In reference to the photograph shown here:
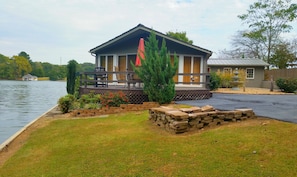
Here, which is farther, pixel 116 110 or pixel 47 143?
pixel 116 110

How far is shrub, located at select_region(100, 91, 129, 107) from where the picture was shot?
9.05 m

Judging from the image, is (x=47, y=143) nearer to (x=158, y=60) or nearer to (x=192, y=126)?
(x=192, y=126)

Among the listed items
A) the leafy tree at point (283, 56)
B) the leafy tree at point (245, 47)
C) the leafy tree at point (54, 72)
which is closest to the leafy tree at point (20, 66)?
the leafy tree at point (54, 72)

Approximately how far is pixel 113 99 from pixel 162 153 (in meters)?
5.53

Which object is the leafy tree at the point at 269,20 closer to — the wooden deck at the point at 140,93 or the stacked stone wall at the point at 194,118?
the wooden deck at the point at 140,93

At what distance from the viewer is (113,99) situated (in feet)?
30.2

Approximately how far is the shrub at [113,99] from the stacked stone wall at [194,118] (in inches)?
143

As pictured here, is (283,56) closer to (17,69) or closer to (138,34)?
(138,34)

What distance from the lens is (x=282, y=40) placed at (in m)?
30.2

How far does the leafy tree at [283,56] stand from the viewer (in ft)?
91.8

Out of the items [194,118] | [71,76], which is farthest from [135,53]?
[194,118]

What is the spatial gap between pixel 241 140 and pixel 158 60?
5.07 m

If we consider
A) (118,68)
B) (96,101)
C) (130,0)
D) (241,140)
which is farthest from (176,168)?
(130,0)

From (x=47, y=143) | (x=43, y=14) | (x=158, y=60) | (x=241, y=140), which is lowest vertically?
(x=47, y=143)
